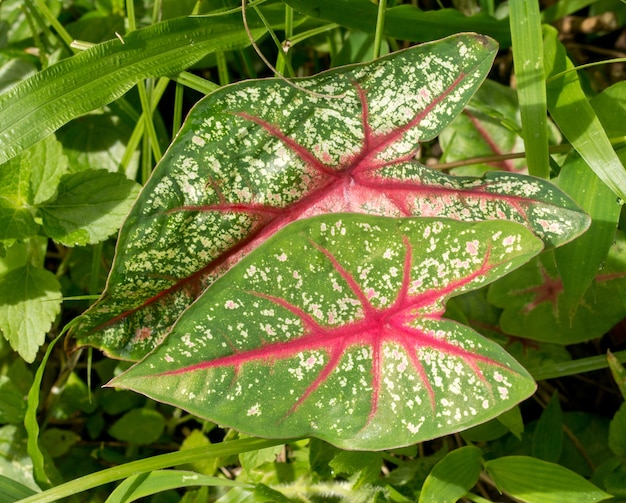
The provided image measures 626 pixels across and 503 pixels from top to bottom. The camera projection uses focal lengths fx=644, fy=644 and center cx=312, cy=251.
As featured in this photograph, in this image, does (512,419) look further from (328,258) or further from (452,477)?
(328,258)

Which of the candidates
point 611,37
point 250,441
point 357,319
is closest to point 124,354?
point 250,441

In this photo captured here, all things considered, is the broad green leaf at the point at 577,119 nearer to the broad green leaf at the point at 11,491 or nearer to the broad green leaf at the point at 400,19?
the broad green leaf at the point at 400,19

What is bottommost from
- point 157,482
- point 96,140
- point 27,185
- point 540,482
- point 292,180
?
point 540,482

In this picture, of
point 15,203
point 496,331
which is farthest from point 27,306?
point 496,331

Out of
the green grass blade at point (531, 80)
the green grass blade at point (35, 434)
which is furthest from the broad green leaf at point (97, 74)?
the green grass blade at point (531, 80)

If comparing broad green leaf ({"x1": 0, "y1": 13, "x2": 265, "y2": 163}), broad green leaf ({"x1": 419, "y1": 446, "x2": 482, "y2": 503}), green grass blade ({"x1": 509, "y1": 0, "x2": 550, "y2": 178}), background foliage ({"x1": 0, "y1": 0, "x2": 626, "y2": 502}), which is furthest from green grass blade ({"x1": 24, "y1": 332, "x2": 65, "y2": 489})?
green grass blade ({"x1": 509, "y1": 0, "x2": 550, "y2": 178})

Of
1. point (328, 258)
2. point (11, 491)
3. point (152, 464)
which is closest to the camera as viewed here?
point (328, 258)
